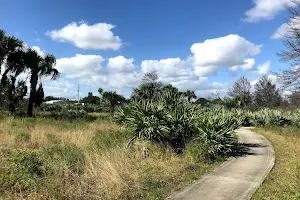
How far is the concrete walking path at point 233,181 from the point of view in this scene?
6.76 m

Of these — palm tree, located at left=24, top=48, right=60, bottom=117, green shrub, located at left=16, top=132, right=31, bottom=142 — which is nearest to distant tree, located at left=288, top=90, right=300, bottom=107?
green shrub, located at left=16, top=132, right=31, bottom=142

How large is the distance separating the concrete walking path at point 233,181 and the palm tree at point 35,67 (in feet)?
86.0

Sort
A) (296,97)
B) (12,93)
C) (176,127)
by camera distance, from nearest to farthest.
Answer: (176,127), (296,97), (12,93)

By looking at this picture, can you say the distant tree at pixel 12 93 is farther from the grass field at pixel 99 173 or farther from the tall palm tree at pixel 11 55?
the grass field at pixel 99 173

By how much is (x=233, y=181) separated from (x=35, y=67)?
29700mm

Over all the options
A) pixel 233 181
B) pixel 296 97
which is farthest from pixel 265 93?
pixel 233 181

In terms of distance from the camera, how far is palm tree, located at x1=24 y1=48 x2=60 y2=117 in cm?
3259

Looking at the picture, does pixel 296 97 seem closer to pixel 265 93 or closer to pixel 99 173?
pixel 99 173

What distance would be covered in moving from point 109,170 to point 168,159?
8.60 ft

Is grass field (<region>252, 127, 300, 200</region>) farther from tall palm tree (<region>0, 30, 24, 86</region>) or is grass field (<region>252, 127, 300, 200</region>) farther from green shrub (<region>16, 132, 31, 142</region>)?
tall palm tree (<region>0, 30, 24, 86</region>)

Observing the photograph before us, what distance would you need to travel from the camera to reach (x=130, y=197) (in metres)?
6.61

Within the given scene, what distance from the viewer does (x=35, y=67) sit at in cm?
3312

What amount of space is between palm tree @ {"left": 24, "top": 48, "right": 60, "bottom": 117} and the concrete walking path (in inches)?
1031

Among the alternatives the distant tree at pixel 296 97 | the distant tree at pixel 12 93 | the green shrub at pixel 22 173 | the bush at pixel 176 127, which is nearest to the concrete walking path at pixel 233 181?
the bush at pixel 176 127
